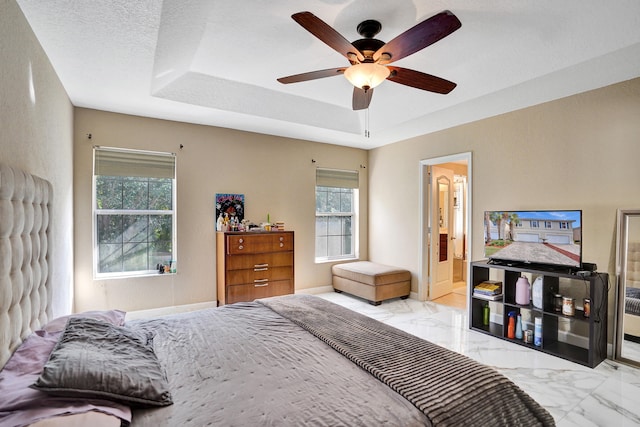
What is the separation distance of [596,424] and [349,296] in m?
3.28

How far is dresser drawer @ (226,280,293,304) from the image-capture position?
3.88 meters

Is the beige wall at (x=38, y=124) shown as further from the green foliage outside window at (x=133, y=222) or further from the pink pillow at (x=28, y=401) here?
the pink pillow at (x=28, y=401)

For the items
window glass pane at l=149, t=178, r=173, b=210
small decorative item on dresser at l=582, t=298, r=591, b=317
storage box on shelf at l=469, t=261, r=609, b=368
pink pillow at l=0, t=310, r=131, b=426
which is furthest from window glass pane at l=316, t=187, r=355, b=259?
pink pillow at l=0, t=310, r=131, b=426

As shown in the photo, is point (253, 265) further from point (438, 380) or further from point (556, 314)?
point (556, 314)

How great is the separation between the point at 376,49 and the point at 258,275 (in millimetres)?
2902

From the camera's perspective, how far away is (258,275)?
159 inches

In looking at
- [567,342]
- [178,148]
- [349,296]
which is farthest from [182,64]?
[567,342]

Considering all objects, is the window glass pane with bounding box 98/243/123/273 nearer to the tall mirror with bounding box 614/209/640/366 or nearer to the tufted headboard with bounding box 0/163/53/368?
the tufted headboard with bounding box 0/163/53/368

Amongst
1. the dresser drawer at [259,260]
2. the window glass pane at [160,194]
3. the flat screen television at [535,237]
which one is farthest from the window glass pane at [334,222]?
the flat screen television at [535,237]

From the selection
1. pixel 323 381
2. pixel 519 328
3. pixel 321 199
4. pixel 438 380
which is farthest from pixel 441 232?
pixel 323 381

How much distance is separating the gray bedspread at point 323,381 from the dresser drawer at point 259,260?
184 cm

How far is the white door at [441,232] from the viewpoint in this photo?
4.81m

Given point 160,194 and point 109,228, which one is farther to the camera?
point 160,194

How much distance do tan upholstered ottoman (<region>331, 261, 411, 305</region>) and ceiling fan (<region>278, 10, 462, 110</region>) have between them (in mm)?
2727
